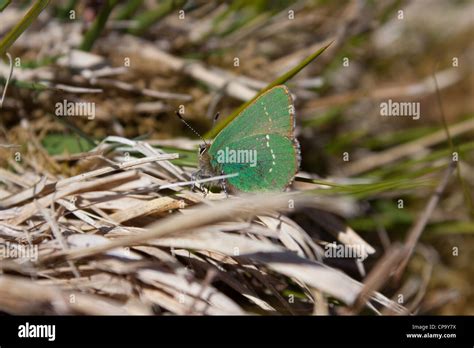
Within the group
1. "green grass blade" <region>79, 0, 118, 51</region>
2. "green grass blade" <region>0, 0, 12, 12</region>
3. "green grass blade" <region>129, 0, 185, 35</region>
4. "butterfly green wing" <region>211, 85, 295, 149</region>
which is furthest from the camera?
"green grass blade" <region>129, 0, 185, 35</region>

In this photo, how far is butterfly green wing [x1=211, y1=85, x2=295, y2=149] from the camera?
1.63 metres

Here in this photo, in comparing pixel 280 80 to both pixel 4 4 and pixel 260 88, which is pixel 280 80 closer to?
pixel 260 88

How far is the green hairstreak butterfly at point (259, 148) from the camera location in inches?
65.3

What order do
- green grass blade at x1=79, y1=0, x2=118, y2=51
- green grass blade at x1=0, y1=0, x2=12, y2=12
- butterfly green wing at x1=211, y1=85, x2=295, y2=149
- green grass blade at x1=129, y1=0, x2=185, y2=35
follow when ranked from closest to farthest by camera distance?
green grass blade at x1=0, y1=0, x2=12, y2=12 < butterfly green wing at x1=211, y1=85, x2=295, y2=149 < green grass blade at x1=79, y1=0, x2=118, y2=51 < green grass blade at x1=129, y1=0, x2=185, y2=35

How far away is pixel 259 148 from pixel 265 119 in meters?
0.12

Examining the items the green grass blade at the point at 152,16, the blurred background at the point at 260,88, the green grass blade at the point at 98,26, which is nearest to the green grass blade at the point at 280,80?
the blurred background at the point at 260,88

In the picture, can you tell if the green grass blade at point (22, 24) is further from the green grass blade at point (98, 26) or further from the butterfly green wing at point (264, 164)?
the butterfly green wing at point (264, 164)

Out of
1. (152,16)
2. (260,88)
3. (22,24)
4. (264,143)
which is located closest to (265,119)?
(264,143)

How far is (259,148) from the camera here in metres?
1.79

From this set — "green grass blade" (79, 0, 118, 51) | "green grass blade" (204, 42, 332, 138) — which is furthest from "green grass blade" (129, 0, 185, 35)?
"green grass blade" (204, 42, 332, 138)

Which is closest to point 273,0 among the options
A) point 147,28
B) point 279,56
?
point 279,56

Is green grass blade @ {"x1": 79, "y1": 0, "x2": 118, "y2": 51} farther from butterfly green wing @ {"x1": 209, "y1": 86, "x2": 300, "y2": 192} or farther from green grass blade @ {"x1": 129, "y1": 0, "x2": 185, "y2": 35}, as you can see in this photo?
butterfly green wing @ {"x1": 209, "y1": 86, "x2": 300, "y2": 192}

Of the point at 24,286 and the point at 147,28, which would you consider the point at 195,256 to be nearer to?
the point at 24,286

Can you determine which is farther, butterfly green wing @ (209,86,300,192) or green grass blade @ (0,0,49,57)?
butterfly green wing @ (209,86,300,192)
